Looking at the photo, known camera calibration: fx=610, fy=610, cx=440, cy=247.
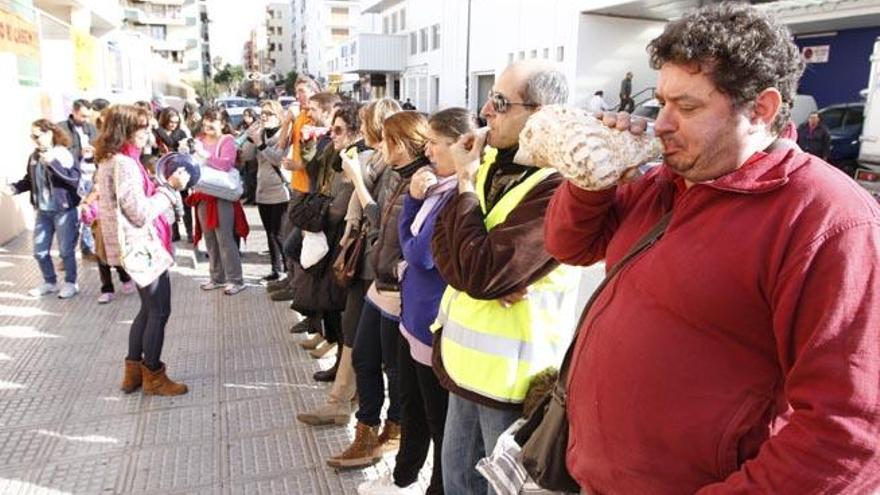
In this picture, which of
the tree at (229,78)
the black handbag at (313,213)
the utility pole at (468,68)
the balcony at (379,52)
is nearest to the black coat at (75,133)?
the black handbag at (313,213)

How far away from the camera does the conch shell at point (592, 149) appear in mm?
1389

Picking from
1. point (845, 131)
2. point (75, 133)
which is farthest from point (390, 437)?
point (845, 131)

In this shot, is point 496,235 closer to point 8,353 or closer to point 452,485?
point 452,485

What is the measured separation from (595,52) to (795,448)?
23.9 m

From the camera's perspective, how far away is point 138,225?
3850 mm

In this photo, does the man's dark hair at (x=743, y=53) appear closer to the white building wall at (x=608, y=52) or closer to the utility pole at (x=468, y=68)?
the white building wall at (x=608, y=52)

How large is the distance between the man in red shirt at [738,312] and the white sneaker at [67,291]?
241 inches

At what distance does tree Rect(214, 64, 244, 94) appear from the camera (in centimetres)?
8681

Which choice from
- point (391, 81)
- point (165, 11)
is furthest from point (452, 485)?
point (165, 11)

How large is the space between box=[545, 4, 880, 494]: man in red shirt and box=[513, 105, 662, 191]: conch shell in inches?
2.4

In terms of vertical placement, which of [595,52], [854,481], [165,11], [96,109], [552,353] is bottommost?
[552,353]

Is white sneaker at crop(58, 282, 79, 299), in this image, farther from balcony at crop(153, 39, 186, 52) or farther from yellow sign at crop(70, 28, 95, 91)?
balcony at crop(153, 39, 186, 52)

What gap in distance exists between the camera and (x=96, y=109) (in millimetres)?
9297

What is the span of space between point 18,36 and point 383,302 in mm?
9535
